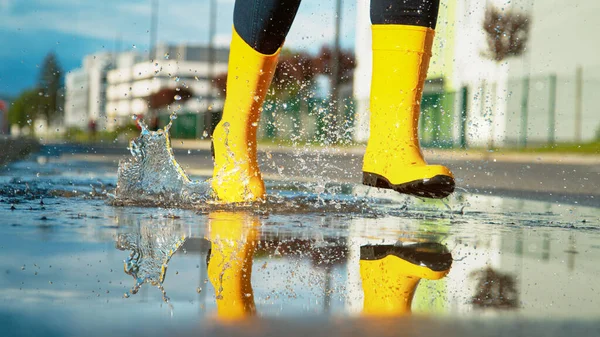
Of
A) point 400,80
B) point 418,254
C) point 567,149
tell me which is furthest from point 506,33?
point 418,254

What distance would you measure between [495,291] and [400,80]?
5.35ft

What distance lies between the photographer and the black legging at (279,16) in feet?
10.2

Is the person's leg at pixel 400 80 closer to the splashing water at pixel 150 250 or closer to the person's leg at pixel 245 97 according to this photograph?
the person's leg at pixel 245 97

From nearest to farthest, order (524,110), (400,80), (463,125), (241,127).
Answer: (400,80)
(241,127)
(524,110)
(463,125)

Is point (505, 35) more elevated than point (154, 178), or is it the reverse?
point (505, 35)

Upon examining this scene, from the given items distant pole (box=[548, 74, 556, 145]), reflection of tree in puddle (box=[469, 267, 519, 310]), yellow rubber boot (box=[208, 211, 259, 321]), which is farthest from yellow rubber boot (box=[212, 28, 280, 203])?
distant pole (box=[548, 74, 556, 145])

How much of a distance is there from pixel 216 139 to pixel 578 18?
21.8 metres

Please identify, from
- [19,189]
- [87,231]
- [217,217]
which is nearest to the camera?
[87,231]

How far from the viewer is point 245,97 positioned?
11.5 feet

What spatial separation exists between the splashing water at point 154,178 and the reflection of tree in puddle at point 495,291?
1.78m

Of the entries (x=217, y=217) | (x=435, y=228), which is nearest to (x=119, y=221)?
(x=217, y=217)

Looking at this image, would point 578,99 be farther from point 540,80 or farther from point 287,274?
point 287,274

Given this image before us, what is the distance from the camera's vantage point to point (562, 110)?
2200cm

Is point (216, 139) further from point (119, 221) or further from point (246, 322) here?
point (246, 322)
